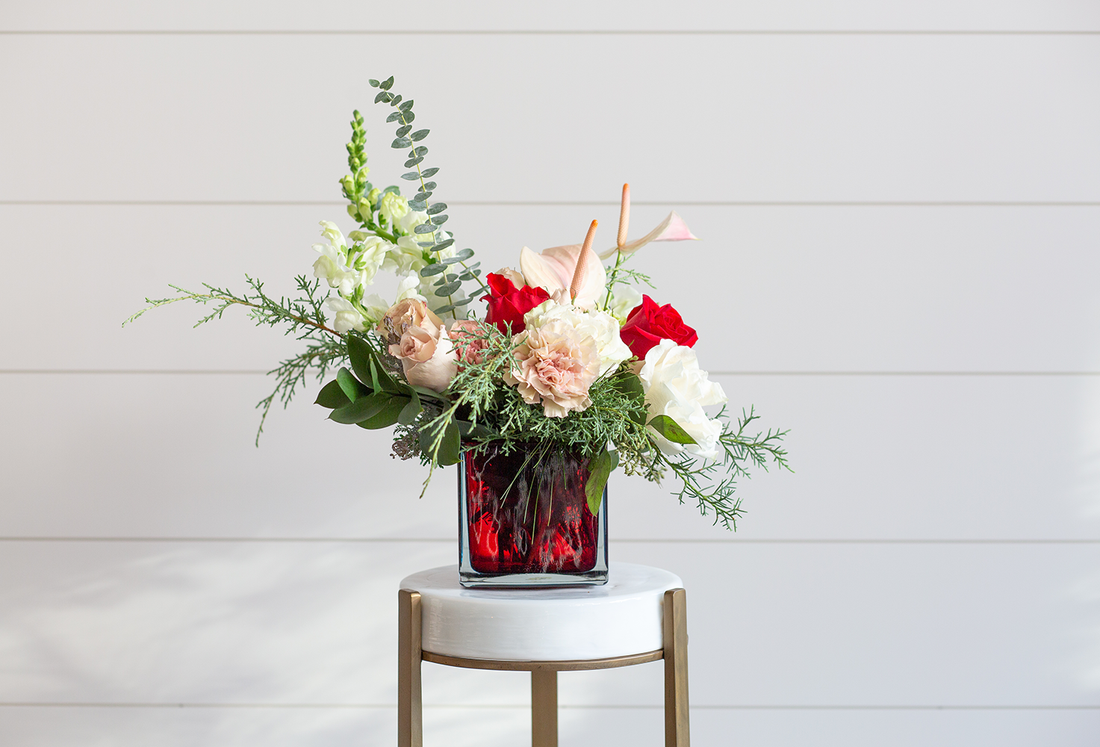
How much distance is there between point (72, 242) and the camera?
48.1 inches

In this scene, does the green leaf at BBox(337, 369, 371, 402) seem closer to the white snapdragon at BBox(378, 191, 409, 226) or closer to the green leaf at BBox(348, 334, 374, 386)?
the green leaf at BBox(348, 334, 374, 386)

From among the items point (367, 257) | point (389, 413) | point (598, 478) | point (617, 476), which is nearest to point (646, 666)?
point (617, 476)

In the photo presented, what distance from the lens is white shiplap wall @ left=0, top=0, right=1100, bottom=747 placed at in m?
1.21

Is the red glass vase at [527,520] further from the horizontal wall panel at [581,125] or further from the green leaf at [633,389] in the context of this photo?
the horizontal wall panel at [581,125]

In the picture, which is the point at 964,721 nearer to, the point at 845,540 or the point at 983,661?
the point at 983,661

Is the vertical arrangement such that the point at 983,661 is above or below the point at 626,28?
below

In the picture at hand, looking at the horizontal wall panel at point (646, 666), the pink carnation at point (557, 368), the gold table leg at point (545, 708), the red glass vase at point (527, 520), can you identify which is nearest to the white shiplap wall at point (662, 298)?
the horizontal wall panel at point (646, 666)

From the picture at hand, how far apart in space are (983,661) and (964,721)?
0.09 m

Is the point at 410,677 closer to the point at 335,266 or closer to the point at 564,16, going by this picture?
the point at 335,266

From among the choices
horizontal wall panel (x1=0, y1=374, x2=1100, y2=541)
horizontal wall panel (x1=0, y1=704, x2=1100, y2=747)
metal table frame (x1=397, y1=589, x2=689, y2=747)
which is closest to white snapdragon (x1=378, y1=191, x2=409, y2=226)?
metal table frame (x1=397, y1=589, x2=689, y2=747)

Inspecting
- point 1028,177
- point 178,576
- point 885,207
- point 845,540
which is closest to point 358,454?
point 178,576

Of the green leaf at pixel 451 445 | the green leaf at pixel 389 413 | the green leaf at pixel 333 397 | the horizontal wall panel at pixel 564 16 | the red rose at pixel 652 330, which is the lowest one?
the green leaf at pixel 451 445

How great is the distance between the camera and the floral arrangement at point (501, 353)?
738 millimetres

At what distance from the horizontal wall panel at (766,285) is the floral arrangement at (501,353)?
41 centimetres
